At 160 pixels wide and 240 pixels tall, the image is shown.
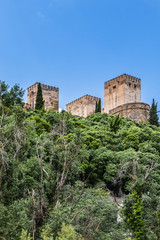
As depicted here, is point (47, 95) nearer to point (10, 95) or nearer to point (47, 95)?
point (47, 95)

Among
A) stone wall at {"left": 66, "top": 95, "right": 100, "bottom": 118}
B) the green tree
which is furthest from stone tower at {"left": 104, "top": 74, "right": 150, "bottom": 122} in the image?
the green tree

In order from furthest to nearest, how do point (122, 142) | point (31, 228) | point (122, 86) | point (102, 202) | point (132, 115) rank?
point (122, 86) → point (132, 115) → point (122, 142) → point (102, 202) → point (31, 228)

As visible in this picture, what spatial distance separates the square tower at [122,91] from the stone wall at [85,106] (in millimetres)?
2559

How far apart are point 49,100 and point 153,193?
34.5 meters

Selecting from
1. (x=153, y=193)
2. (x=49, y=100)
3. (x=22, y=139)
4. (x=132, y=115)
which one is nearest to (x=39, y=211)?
(x=22, y=139)

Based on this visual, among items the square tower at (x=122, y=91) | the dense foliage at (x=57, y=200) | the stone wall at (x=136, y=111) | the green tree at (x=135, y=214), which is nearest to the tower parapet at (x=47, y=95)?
the square tower at (x=122, y=91)

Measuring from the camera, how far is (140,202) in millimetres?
15281

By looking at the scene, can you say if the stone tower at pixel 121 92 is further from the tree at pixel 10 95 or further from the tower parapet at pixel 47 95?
the tree at pixel 10 95

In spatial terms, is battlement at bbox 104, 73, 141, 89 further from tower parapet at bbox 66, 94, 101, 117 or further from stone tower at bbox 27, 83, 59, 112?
stone tower at bbox 27, 83, 59, 112

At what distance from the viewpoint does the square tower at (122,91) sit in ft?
158

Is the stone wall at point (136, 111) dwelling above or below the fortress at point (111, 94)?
below

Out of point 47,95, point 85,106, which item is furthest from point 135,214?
point 85,106

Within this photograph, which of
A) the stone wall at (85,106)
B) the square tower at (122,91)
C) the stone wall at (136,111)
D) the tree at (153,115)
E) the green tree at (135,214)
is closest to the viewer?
the green tree at (135,214)

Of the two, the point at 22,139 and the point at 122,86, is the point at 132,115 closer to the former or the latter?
the point at 122,86
